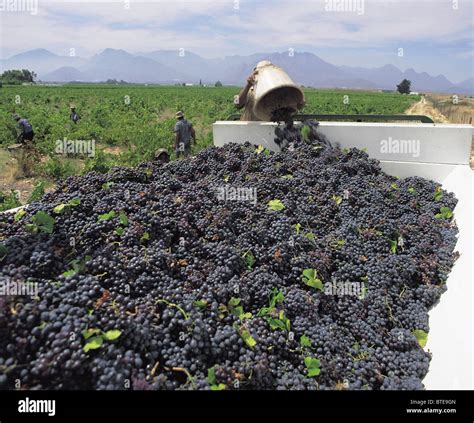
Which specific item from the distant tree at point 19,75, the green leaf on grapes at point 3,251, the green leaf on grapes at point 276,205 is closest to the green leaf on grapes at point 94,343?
the green leaf on grapes at point 3,251

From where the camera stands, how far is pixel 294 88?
5.00m

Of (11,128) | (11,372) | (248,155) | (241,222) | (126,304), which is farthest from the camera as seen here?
(11,128)

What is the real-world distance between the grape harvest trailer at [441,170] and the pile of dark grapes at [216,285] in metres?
0.10

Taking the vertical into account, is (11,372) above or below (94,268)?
below

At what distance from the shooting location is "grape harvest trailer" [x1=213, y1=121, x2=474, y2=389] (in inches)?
75.7

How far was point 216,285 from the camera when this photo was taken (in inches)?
85.7

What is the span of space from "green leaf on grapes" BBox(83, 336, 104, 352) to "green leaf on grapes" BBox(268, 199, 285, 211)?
192cm

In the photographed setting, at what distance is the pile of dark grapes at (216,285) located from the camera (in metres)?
1.62

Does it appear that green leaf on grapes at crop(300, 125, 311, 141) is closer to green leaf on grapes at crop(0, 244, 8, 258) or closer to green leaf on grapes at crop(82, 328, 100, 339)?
green leaf on grapes at crop(0, 244, 8, 258)

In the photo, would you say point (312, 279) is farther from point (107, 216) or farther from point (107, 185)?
point (107, 185)

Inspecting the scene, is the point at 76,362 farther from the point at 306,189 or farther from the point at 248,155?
the point at 248,155

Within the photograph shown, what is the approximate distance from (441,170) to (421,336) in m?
2.95

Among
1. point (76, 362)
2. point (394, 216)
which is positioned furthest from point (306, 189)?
point (76, 362)
